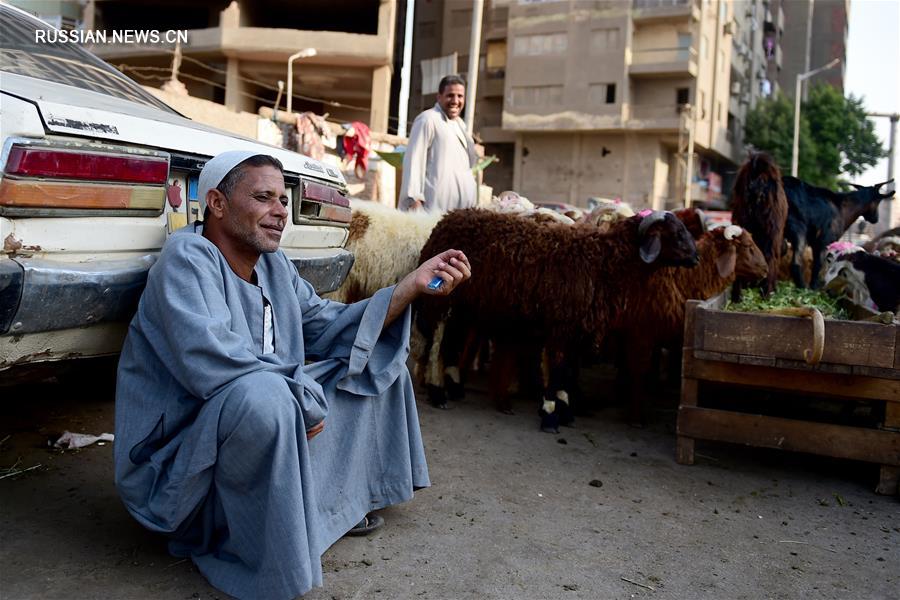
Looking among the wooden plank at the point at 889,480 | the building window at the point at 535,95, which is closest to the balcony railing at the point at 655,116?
the building window at the point at 535,95

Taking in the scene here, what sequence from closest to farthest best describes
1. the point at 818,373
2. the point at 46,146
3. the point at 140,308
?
the point at 46,146
the point at 140,308
the point at 818,373

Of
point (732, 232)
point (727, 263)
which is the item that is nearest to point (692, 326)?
point (727, 263)

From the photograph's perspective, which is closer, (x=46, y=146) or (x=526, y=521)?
(x=46, y=146)

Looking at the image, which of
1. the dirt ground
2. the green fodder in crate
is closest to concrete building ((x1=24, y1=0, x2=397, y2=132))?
the green fodder in crate

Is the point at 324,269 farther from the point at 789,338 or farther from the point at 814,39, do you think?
the point at 814,39

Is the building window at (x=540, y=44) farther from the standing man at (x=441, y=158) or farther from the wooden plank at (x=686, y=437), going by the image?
the wooden plank at (x=686, y=437)

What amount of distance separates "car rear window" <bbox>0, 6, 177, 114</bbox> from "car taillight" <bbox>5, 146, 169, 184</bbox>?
0.72 m

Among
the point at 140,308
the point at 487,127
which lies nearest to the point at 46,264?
the point at 140,308

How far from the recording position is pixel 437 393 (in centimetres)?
536

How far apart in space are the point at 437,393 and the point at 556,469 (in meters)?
1.53

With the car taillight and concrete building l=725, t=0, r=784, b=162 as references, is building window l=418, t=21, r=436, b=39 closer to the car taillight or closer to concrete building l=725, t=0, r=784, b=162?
concrete building l=725, t=0, r=784, b=162

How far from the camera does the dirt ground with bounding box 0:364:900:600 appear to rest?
253 cm

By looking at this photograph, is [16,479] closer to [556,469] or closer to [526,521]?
[526,521]

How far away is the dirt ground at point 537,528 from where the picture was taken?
8.31 feet
